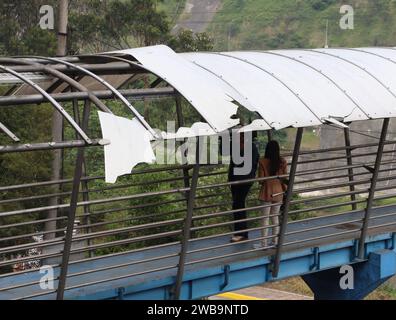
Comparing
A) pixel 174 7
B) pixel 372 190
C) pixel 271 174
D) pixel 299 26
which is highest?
pixel 174 7

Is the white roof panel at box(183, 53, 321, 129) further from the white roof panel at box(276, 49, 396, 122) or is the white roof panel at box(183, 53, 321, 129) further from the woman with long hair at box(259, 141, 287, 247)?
the woman with long hair at box(259, 141, 287, 247)

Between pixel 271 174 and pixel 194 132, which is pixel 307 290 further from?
pixel 194 132

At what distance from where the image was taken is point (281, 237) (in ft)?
26.0

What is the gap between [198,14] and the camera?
6238 cm

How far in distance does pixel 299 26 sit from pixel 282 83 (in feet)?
156

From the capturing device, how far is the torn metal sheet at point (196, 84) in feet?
20.7

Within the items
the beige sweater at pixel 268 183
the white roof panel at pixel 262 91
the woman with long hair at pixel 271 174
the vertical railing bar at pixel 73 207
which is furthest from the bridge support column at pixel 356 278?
the vertical railing bar at pixel 73 207

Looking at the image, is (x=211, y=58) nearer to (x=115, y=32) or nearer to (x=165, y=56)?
(x=165, y=56)

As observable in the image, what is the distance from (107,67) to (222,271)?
2298 mm

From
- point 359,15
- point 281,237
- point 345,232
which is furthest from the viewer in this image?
point 359,15

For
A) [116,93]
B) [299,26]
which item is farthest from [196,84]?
[299,26]

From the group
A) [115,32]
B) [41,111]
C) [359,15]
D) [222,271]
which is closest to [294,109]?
[222,271]

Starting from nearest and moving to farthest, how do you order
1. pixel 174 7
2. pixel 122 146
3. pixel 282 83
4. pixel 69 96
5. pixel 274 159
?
pixel 122 146
pixel 69 96
pixel 282 83
pixel 274 159
pixel 174 7
